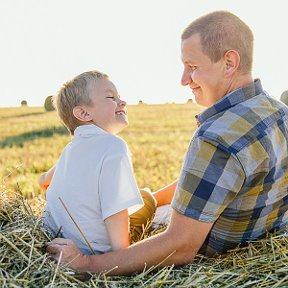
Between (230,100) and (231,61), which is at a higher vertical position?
(231,61)

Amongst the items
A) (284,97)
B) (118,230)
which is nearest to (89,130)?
(118,230)

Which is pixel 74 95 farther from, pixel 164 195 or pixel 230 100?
pixel 164 195

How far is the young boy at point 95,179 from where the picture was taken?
3186 mm

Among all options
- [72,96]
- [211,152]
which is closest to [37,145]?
[72,96]

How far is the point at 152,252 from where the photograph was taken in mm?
2949

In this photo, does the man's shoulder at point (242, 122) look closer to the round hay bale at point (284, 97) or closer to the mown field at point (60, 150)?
the mown field at point (60, 150)

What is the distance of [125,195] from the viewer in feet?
10.5

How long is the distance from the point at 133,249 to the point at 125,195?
1.06 feet

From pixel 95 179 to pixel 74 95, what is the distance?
0.61 meters

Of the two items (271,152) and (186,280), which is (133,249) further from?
(271,152)

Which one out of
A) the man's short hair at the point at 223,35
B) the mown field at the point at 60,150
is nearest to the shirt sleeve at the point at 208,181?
the man's short hair at the point at 223,35

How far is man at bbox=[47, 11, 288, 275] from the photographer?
288 centimetres

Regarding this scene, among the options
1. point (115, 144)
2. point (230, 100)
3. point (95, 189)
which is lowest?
point (95, 189)

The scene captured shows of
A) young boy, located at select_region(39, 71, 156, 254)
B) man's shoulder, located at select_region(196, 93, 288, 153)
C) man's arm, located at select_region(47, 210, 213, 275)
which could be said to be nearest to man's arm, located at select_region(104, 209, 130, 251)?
young boy, located at select_region(39, 71, 156, 254)
